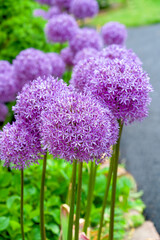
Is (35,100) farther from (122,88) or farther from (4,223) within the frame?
(4,223)

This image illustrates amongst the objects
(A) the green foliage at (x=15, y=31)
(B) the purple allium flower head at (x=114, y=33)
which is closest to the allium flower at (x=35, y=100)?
(B) the purple allium flower head at (x=114, y=33)

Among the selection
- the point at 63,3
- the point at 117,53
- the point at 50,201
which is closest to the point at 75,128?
the point at 117,53

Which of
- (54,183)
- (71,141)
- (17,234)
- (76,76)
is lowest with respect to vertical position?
(17,234)

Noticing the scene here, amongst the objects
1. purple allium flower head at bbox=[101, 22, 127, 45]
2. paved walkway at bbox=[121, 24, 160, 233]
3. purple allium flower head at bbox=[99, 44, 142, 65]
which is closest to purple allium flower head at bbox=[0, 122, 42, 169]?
purple allium flower head at bbox=[99, 44, 142, 65]

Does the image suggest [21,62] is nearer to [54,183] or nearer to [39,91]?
[54,183]

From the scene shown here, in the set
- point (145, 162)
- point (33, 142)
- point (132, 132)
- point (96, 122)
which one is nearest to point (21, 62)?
point (33, 142)

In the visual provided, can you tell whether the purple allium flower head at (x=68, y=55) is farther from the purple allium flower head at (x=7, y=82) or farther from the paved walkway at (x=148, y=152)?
the paved walkway at (x=148, y=152)

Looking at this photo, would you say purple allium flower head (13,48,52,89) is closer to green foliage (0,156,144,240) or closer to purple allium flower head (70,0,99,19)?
green foliage (0,156,144,240)
